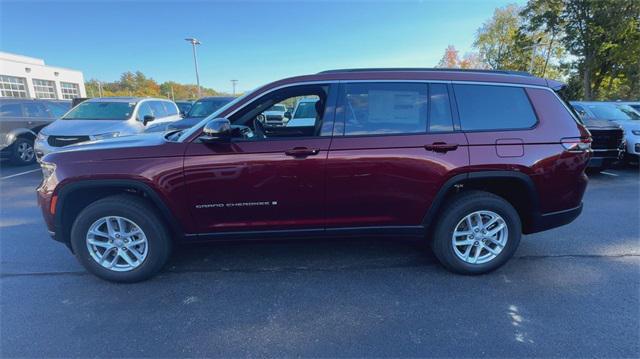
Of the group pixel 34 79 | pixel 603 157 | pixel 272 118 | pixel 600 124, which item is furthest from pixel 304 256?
pixel 34 79

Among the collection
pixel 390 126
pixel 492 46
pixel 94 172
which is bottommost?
pixel 94 172

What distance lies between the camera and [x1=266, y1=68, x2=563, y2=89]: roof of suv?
9.69ft

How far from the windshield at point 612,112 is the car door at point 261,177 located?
8.78m

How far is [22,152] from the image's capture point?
881cm

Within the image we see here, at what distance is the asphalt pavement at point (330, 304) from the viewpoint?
2271 millimetres

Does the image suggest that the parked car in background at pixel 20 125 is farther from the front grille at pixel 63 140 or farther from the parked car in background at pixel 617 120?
the parked car in background at pixel 617 120

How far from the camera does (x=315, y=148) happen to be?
2.81 meters

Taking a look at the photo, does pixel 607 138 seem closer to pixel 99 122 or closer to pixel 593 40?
pixel 99 122

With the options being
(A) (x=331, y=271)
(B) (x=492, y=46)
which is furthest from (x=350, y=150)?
(B) (x=492, y=46)

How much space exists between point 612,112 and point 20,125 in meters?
15.4

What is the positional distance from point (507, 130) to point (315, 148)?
1728 millimetres

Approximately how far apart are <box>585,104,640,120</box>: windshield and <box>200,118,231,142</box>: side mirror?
9.42 meters

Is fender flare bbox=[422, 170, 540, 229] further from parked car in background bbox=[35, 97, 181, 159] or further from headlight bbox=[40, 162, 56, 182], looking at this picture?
parked car in background bbox=[35, 97, 181, 159]

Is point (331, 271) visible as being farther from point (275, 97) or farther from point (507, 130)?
point (507, 130)
